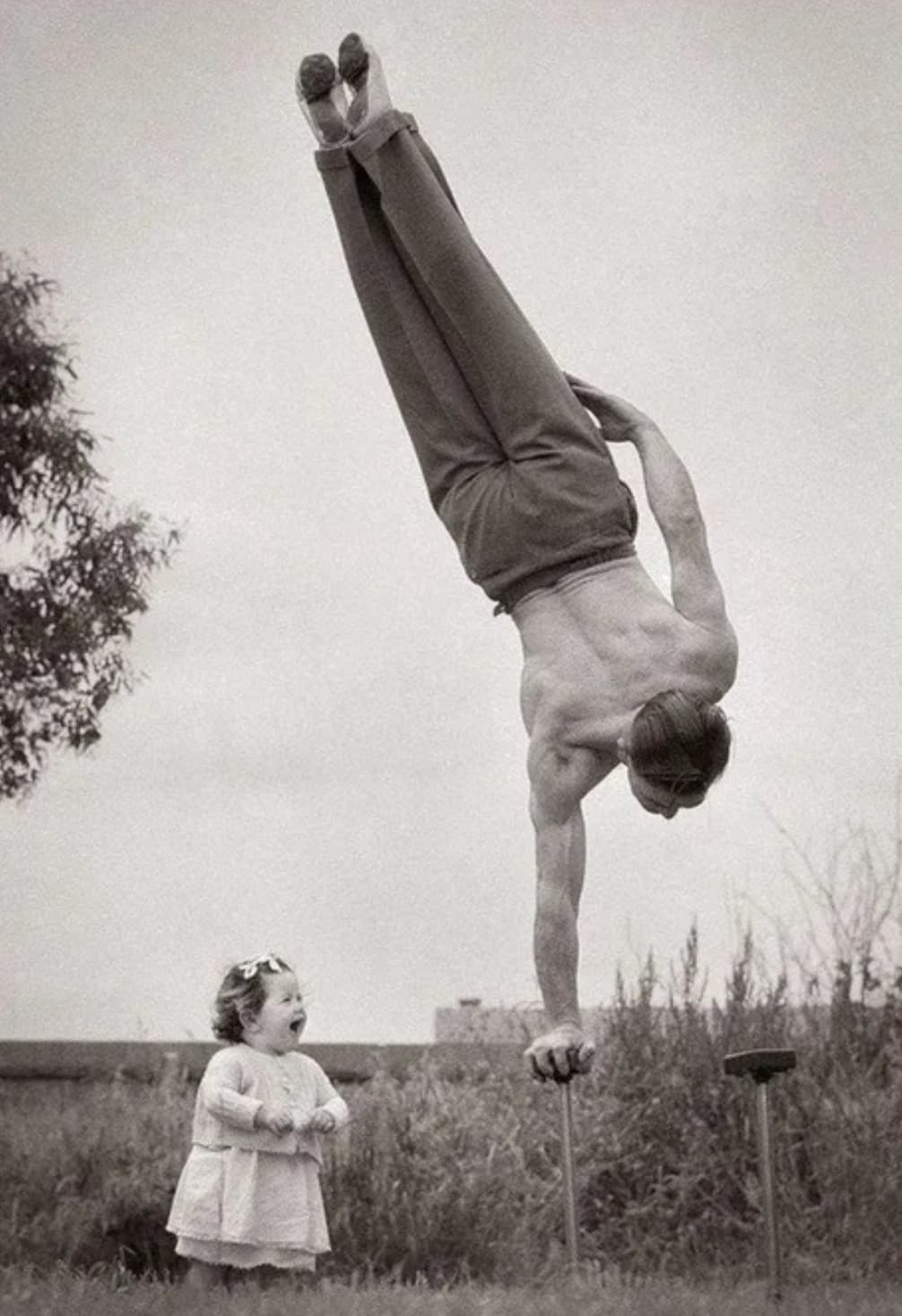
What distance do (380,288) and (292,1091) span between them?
1.95 meters

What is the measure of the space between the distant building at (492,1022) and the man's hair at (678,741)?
3.18 m

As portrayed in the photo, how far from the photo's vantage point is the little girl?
4.60 meters

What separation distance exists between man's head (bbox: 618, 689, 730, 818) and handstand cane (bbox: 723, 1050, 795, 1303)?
2.28 feet

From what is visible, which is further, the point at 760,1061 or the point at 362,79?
the point at 362,79

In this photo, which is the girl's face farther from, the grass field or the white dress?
the grass field

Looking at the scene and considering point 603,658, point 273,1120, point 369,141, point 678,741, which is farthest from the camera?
point 273,1120

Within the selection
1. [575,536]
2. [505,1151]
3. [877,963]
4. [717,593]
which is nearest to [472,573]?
[575,536]

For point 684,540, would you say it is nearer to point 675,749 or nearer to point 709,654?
point 709,654

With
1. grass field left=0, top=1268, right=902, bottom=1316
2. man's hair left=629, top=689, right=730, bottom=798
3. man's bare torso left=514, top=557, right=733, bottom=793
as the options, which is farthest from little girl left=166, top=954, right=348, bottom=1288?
man's hair left=629, top=689, right=730, bottom=798

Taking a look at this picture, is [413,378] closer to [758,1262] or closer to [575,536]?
[575,536]

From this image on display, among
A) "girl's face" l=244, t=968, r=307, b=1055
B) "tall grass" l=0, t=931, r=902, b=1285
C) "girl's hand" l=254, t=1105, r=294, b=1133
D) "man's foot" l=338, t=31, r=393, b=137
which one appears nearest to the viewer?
"man's foot" l=338, t=31, r=393, b=137

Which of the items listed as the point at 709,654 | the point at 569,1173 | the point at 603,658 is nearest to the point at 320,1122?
the point at 569,1173

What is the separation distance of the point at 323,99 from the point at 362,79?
100 mm

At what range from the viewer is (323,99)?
168 inches
